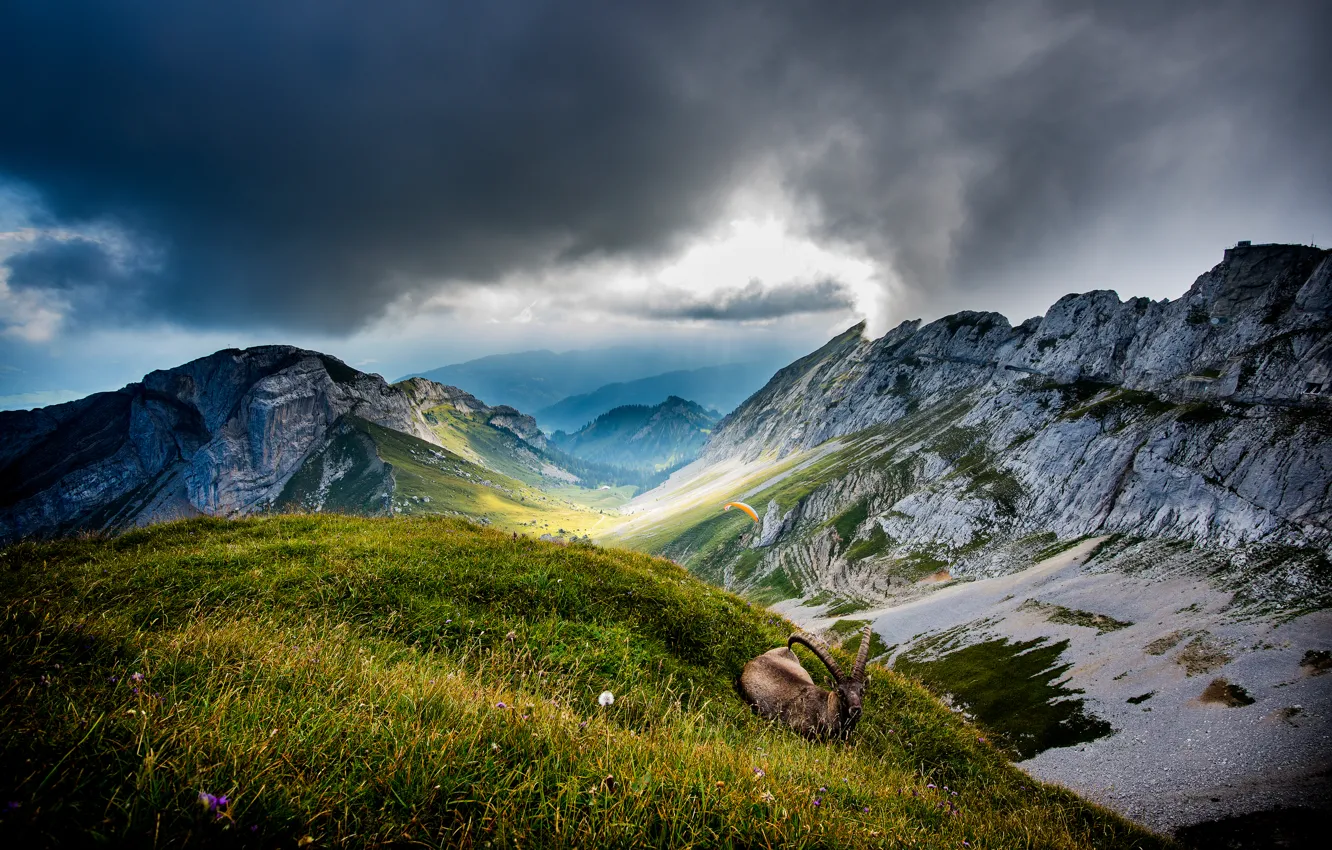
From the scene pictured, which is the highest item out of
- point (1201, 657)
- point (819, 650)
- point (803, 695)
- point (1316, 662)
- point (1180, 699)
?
point (819, 650)

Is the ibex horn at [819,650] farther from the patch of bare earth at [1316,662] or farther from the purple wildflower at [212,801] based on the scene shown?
the patch of bare earth at [1316,662]

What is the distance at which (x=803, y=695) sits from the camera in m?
8.73

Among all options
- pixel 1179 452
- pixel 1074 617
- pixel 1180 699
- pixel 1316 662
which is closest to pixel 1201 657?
pixel 1316 662

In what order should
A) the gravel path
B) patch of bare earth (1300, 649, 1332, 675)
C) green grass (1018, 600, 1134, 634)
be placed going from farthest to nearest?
green grass (1018, 600, 1134, 634)
patch of bare earth (1300, 649, 1332, 675)
the gravel path

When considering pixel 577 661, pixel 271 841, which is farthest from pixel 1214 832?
pixel 271 841

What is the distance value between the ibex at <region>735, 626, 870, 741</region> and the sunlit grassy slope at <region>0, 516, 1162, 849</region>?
0.50 meters

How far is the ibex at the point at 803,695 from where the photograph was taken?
8.41 metres

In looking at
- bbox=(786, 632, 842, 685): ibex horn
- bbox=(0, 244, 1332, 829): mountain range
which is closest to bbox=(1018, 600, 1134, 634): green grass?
bbox=(0, 244, 1332, 829): mountain range

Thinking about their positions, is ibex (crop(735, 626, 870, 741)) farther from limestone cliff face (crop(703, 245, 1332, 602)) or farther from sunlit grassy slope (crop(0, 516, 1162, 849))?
limestone cliff face (crop(703, 245, 1332, 602))

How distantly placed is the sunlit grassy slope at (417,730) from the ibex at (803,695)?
50 cm

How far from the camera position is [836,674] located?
861 cm

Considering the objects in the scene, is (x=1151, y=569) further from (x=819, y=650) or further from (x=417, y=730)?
(x=417, y=730)

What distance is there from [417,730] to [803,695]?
23.5ft

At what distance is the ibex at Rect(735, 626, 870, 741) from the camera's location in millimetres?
8406
